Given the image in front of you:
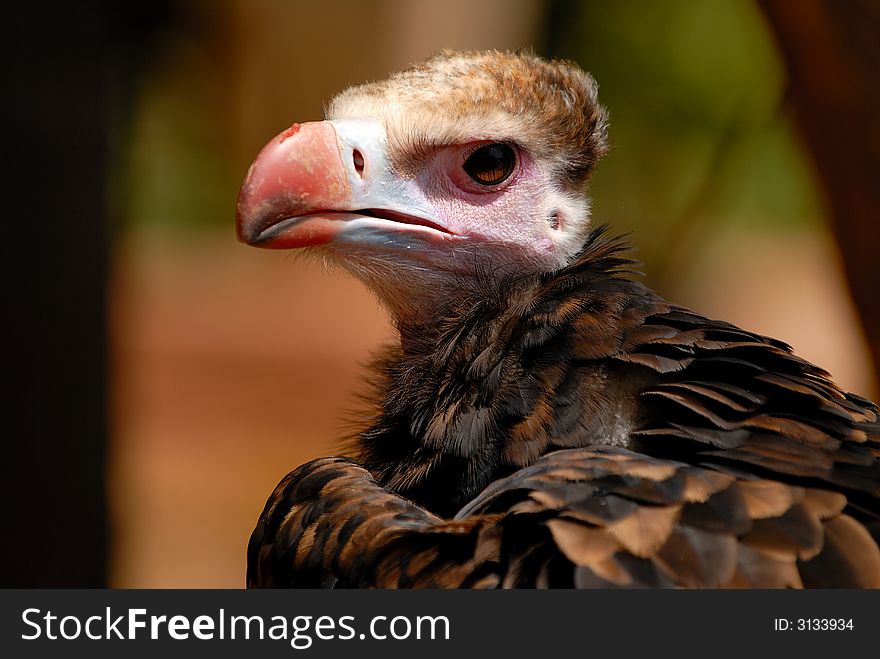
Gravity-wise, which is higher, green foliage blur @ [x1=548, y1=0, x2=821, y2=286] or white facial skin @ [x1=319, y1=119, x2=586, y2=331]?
green foliage blur @ [x1=548, y1=0, x2=821, y2=286]

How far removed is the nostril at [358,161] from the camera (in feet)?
9.12

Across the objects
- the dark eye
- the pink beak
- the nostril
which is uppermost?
the dark eye

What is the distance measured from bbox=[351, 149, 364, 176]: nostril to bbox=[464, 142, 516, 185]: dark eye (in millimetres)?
305

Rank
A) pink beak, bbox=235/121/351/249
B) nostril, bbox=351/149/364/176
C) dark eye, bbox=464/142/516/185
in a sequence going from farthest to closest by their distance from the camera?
dark eye, bbox=464/142/516/185
nostril, bbox=351/149/364/176
pink beak, bbox=235/121/351/249

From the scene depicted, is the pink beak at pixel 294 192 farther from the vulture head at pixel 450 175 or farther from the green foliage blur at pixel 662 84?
the green foliage blur at pixel 662 84

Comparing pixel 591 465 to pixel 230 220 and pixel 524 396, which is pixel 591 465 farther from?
pixel 230 220

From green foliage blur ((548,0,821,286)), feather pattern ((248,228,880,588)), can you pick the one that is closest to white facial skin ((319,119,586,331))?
feather pattern ((248,228,880,588))

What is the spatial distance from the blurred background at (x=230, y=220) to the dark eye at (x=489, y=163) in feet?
2.34

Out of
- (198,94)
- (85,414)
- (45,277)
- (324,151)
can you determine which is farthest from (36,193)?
(198,94)

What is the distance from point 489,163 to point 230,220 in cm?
1527

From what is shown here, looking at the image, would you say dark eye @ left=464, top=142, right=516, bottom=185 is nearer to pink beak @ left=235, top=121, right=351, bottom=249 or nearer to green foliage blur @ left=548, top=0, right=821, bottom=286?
pink beak @ left=235, top=121, right=351, bottom=249

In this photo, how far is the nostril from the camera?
9.12 ft

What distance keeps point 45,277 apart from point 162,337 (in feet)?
33.8

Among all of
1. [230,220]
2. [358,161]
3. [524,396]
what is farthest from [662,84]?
[524,396]
